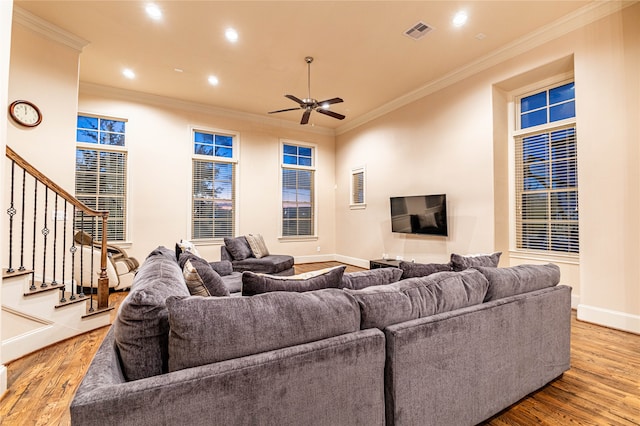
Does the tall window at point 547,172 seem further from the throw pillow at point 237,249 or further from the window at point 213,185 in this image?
the window at point 213,185

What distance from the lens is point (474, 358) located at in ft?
5.32

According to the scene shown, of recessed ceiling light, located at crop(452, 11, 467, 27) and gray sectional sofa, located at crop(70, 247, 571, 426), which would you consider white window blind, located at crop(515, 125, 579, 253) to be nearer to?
recessed ceiling light, located at crop(452, 11, 467, 27)

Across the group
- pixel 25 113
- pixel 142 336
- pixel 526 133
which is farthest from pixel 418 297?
pixel 25 113

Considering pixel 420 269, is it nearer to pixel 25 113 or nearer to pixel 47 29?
pixel 25 113

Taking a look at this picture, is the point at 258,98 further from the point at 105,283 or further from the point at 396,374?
the point at 396,374

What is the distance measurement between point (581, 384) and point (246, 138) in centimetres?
666

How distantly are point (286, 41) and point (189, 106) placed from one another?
3137 mm

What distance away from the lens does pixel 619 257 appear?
10.8 feet

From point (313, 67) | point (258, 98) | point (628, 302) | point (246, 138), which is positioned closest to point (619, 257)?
point (628, 302)

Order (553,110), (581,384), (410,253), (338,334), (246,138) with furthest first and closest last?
(246,138)
(410,253)
(553,110)
(581,384)
(338,334)

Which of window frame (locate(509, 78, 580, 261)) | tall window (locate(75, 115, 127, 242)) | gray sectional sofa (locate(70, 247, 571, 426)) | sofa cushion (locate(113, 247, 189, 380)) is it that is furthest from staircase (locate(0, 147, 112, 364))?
window frame (locate(509, 78, 580, 261))

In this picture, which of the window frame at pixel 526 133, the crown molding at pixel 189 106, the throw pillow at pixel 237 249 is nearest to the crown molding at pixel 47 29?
the crown molding at pixel 189 106

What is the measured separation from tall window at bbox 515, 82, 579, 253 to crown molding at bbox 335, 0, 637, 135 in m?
0.67

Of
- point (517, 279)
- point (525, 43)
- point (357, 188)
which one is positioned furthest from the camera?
point (357, 188)
